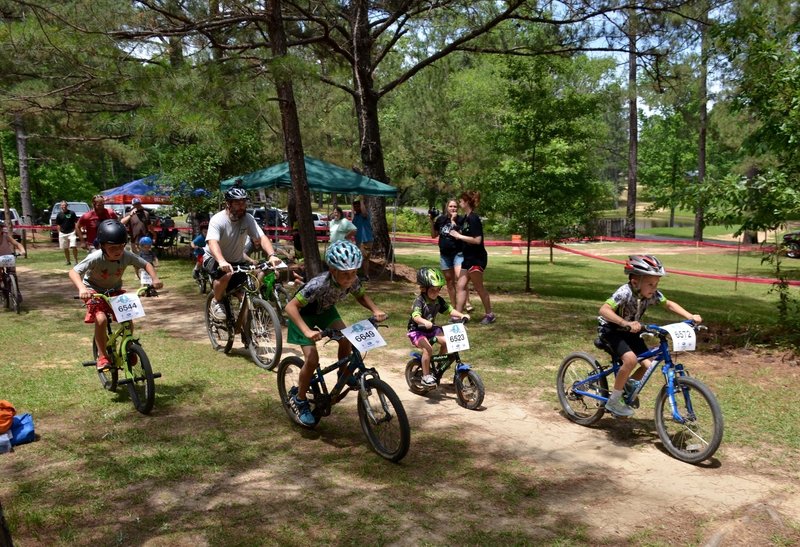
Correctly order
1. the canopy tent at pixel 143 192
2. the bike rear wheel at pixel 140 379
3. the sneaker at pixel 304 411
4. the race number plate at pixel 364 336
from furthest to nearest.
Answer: the canopy tent at pixel 143 192
the bike rear wheel at pixel 140 379
the sneaker at pixel 304 411
the race number plate at pixel 364 336

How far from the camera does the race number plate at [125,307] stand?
5.98 m

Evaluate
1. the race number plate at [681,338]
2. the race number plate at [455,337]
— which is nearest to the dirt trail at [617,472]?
the race number plate at [455,337]

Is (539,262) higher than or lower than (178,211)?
lower

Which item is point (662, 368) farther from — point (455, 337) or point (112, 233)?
point (112, 233)

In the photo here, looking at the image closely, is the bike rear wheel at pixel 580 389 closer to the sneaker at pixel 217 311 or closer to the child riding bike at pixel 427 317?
the child riding bike at pixel 427 317

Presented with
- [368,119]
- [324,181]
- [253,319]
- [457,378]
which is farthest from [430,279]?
[368,119]

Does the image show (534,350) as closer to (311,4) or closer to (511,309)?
(511,309)

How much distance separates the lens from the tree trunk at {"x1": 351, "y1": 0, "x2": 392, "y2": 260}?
14.2 meters

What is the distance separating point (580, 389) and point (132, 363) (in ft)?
14.1

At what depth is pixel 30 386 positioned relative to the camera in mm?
6801

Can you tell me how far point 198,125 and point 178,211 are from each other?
1249 cm

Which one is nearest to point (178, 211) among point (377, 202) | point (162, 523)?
point (377, 202)

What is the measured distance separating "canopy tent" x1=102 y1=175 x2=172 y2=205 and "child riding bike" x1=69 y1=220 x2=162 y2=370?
14704mm

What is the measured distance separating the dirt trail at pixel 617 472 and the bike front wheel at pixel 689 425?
124 mm
